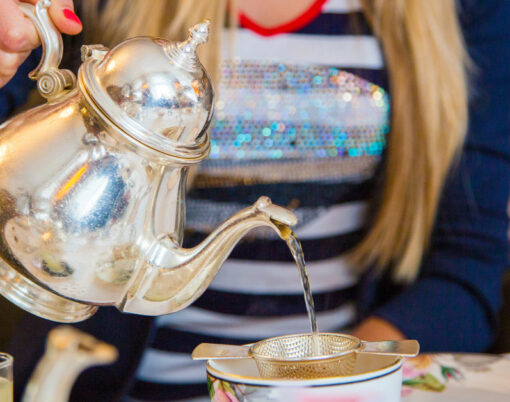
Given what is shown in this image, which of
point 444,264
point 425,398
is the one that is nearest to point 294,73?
point 444,264

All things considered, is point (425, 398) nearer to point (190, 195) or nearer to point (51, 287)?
point (51, 287)

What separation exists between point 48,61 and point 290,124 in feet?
1.55

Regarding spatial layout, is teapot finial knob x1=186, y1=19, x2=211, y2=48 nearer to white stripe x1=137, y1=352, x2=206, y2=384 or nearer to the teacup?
the teacup

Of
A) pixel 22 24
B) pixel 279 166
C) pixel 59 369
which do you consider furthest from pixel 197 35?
pixel 279 166

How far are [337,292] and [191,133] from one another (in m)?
0.57

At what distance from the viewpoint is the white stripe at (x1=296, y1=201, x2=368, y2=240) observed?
2.99 feet

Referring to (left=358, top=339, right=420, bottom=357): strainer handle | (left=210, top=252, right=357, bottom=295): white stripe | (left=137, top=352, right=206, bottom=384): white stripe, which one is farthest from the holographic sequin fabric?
(left=358, top=339, right=420, bottom=357): strainer handle

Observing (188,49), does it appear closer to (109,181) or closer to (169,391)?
(109,181)

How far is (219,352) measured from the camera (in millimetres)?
425

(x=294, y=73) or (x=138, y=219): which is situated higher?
(x=138, y=219)

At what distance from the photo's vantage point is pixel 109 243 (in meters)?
0.42

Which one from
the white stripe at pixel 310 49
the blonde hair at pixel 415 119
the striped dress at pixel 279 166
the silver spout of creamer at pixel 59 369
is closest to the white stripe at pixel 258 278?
the striped dress at pixel 279 166

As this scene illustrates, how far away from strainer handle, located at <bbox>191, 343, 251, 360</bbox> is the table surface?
160mm

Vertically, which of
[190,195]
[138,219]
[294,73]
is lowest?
[190,195]
